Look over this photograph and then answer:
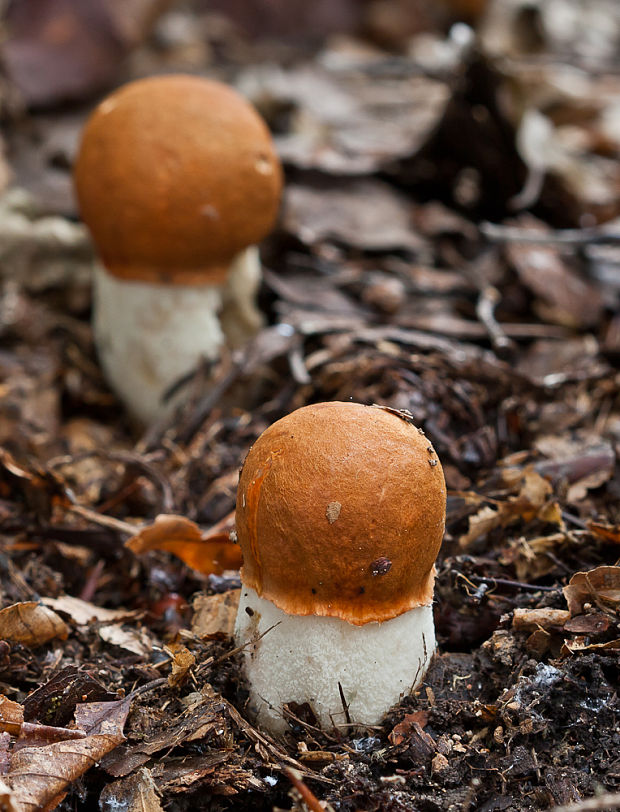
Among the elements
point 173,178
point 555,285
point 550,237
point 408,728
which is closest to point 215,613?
point 408,728

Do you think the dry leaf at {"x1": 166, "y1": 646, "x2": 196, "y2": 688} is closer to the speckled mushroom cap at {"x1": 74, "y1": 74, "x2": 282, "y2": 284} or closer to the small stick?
the speckled mushroom cap at {"x1": 74, "y1": 74, "x2": 282, "y2": 284}

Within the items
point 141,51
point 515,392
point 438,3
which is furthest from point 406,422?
point 438,3

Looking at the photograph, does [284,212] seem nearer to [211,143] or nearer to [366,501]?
[211,143]

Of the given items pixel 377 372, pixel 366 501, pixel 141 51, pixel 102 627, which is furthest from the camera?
pixel 141 51

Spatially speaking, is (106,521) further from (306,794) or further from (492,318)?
(492,318)

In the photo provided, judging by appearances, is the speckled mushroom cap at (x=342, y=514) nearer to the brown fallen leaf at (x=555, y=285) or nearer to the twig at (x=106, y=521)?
the twig at (x=106, y=521)

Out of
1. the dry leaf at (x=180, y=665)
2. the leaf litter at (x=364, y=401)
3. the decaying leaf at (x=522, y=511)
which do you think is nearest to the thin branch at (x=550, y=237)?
the leaf litter at (x=364, y=401)
